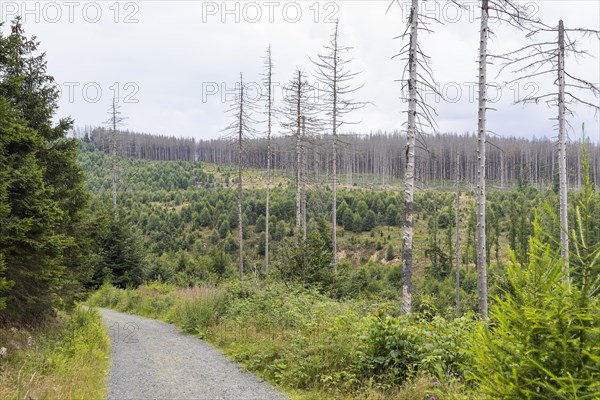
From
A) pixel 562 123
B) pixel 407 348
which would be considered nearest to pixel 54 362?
pixel 407 348

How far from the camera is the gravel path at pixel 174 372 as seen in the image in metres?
6.96

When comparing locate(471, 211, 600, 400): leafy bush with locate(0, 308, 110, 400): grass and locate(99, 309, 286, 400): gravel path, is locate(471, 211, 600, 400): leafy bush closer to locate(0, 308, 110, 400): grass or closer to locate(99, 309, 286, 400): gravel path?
locate(99, 309, 286, 400): gravel path

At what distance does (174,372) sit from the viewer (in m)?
8.23

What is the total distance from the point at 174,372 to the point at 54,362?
2.20 meters

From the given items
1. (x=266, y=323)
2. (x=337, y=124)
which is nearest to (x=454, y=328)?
(x=266, y=323)

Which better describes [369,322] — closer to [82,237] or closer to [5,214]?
[5,214]

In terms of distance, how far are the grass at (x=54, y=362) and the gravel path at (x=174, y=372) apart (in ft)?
1.17

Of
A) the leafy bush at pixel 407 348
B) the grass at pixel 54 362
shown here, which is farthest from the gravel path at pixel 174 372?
the leafy bush at pixel 407 348

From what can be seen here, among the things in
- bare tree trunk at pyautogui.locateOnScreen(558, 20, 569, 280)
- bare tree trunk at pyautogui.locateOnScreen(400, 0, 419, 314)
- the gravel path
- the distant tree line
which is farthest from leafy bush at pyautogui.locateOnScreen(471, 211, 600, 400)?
the distant tree line

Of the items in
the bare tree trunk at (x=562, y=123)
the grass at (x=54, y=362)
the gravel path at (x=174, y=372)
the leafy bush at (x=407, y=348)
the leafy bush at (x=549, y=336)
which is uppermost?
the bare tree trunk at (x=562, y=123)

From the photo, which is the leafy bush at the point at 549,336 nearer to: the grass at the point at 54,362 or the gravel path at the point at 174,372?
the gravel path at the point at 174,372

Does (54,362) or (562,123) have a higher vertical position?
(562,123)

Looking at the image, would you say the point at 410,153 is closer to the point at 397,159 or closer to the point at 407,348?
the point at 407,348

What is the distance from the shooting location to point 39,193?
25.4 feet
